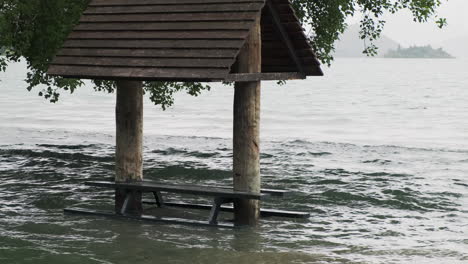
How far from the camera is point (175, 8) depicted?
45.6ft

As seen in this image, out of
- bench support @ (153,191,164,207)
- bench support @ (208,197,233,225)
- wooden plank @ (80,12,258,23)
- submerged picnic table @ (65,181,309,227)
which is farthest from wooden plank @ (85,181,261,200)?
wooden plank @ (80,12,258,23)

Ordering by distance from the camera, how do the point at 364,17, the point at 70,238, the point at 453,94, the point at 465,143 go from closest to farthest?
the point at 70,238, the point at 364,17, the point at 465,143, the point at 453,94

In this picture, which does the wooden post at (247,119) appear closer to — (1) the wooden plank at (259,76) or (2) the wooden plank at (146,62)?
(1) the wooden plank at (259,76)

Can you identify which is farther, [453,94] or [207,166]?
[453,94]

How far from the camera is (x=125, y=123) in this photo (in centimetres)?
1477

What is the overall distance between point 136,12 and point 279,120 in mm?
41105

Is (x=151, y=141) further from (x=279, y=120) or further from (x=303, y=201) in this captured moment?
(x=279, y=120)

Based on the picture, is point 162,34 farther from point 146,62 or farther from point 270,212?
point 270,212

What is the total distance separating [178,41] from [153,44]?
1.40ft

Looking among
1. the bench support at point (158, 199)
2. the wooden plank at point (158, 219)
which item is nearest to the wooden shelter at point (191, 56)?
the wooden plank at point (158, 219)

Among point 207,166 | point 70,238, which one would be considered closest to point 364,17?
point 207,166

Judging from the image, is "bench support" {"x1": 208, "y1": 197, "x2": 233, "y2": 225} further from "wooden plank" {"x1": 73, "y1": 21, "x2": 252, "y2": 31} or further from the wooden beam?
"wooden plank" {"x1": 73, "y1": 21, "x2": 252, "y2": 31}

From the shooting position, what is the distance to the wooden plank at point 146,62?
504 inches

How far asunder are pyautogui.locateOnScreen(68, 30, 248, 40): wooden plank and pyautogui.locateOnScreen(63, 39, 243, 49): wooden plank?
0.25ft
